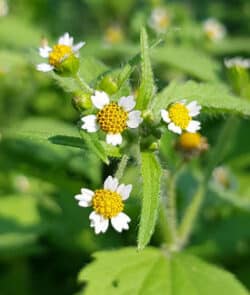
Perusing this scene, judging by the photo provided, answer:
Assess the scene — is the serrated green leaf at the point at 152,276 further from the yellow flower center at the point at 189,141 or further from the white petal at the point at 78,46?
the white petal at the point at 78,46


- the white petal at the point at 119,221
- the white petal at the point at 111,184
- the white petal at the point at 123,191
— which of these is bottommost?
the white petal at the point at 119,221

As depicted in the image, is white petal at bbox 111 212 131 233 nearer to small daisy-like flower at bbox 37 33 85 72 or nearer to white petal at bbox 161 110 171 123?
white petal at bbox 161 110 171 123

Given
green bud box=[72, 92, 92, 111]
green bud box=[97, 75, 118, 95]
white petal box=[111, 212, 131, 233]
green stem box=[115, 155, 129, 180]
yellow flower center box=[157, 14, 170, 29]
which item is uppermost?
yellow flower center box=[157, 14, 170, 29]

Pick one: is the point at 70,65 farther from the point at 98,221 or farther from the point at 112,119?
the point at 98,221

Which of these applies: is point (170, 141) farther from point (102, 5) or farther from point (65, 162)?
point (102, 5)

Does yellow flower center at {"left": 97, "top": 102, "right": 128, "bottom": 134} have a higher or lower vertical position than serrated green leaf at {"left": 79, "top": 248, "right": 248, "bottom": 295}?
higher

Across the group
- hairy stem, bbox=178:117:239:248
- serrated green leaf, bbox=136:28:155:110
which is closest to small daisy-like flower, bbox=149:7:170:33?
hairy stem, bbox=178:117:239:248

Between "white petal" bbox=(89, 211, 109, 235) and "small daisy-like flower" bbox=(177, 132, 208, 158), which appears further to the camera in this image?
"small daisy-like flower" bbox=(177, 132, 208, 158)

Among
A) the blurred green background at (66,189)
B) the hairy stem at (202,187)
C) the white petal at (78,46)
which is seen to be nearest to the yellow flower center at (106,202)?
the white petal at (78,46)
